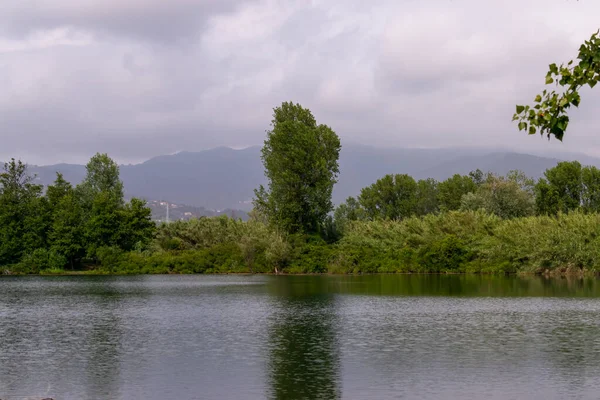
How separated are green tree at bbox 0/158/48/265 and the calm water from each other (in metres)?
37.3

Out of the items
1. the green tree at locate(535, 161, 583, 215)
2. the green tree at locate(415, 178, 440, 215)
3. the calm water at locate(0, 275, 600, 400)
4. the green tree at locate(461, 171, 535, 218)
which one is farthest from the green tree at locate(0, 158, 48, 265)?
the green tree at locate(535, 161, 583, 215)

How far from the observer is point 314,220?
8444cm

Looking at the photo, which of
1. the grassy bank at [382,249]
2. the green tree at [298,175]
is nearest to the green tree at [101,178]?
the grassy bank at [382,249]

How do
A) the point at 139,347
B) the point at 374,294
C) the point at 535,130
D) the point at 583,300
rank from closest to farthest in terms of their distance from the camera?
the point at 535,130 < the point at 139,347 < the point at 583,300 < the point at 374,294

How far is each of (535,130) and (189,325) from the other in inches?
1083

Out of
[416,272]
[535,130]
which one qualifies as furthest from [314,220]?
[535,130]

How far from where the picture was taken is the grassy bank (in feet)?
234

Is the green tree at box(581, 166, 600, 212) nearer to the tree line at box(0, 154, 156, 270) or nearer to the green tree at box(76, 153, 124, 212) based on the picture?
the tree line at box(0, 154, 156, 270)

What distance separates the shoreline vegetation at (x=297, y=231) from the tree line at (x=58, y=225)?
143 millimetres

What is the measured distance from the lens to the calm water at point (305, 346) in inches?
822

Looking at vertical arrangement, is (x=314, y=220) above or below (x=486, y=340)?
above

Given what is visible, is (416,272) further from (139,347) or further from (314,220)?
(139,347)

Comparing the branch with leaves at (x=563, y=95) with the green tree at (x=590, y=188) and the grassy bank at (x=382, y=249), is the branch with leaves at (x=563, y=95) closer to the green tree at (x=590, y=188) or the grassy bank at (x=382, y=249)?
the grassy bank at (x=382, y=249)

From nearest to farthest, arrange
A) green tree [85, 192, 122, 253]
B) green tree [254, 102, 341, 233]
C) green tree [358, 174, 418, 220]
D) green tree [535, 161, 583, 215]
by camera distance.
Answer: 1. green tree [254, 102, 341, 233]
2. green tree [85, 192, 122, 253]
3. green tree [535, 161, 583, 215]
4. green tree [358, 174, 418, 220]
